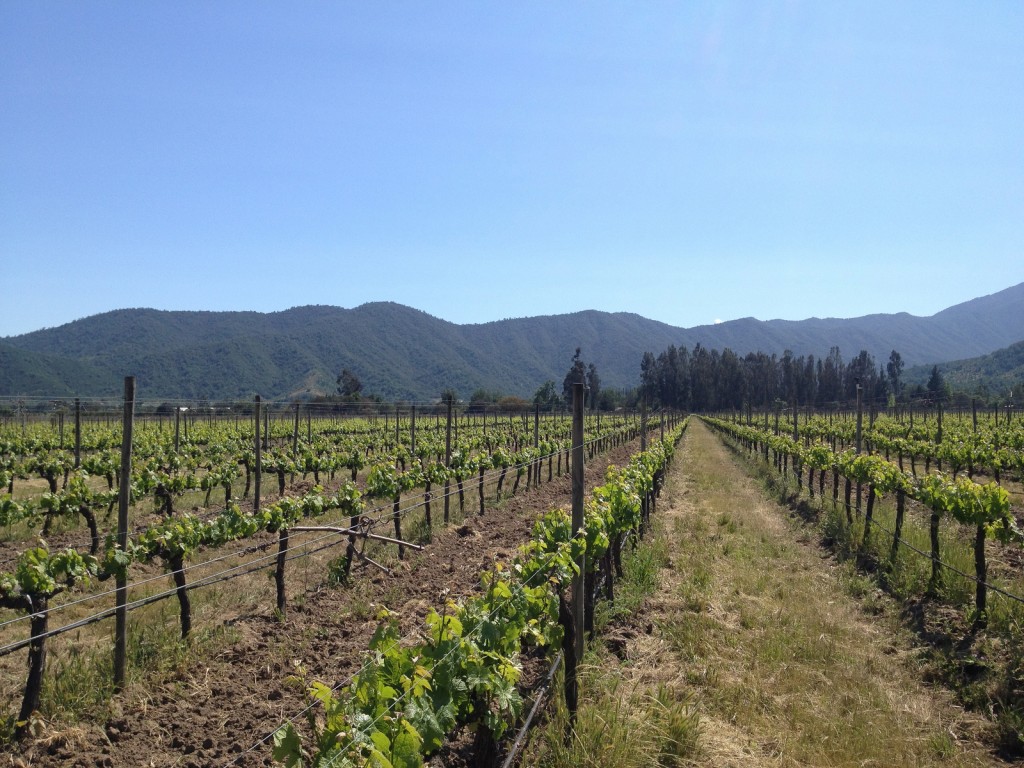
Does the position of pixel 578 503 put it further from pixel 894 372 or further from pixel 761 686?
pixel 894 372

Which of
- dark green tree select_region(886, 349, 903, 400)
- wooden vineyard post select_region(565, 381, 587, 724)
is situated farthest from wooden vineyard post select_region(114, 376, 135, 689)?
dark green tree select_region(886, 349, 903, 400)

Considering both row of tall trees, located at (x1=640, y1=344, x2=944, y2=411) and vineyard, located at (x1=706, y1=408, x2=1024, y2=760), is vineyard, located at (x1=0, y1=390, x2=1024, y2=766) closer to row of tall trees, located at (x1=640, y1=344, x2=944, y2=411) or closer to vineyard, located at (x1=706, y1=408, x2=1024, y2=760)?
vineyard, located at (x1=706, y1=408, x2=1024, y2=760)

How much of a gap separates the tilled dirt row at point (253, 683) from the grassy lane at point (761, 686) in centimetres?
148

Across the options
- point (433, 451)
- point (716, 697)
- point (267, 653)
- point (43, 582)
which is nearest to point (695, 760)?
point (716, 697)

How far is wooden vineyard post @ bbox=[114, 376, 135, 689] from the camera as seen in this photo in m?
6.22

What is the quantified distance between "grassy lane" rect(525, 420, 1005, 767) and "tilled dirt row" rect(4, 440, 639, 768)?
4.84 feet

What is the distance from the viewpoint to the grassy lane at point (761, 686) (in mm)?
4898

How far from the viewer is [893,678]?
21.2ft

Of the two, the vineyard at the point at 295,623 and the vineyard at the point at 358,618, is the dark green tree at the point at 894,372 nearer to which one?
the vineyard at the point at 358,618

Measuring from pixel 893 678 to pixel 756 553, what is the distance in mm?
4573

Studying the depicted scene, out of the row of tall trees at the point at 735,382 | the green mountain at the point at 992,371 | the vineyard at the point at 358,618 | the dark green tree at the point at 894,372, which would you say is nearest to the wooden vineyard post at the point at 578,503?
the vineyard at the point at 358,618

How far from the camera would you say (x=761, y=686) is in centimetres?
607

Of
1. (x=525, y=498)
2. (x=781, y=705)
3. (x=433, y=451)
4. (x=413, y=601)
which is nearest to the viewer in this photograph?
(x=781, y=705)

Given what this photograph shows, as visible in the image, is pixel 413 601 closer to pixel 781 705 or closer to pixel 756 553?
pixel 781 705
